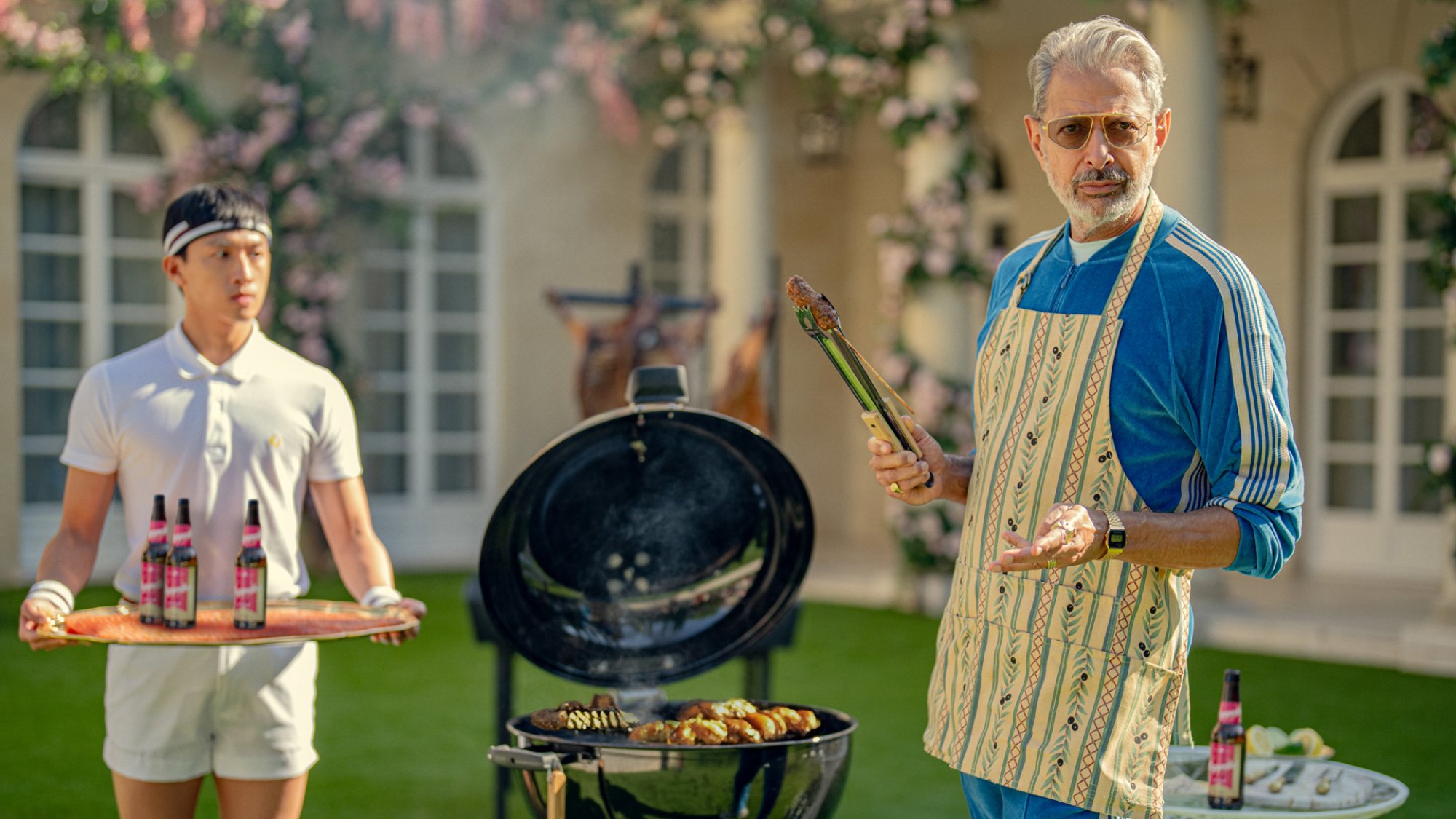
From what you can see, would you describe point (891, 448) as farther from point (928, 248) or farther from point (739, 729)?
point (928, 248)

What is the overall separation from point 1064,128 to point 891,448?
52 centimetres

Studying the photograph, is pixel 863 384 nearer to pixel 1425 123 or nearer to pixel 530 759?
pixel 530 759

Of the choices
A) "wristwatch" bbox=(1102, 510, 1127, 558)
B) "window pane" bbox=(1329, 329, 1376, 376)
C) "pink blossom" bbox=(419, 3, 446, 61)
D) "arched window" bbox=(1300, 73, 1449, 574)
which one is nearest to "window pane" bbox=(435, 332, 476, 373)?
"pink blossom" bbox=(419, 3, 446, 61)

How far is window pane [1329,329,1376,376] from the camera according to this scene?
32.5ft

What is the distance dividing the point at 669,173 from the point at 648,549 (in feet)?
32.0

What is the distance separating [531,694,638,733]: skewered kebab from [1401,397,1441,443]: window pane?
798 cm

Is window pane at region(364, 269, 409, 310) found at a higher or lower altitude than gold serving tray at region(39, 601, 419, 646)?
higher

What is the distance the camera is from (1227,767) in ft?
9.03

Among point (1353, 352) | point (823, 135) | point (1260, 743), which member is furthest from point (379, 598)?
point (823, 135)

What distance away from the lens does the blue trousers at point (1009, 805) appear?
2164 mm

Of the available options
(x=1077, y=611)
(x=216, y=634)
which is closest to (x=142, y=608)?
(x=216, y=634)

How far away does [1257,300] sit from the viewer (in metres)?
2.12

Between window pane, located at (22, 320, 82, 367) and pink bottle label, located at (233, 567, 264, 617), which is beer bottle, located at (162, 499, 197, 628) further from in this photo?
window pane, located at (22, 320, 82, 367)

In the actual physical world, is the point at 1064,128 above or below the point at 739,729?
above
